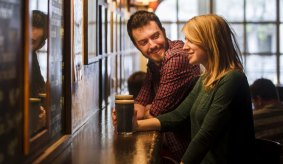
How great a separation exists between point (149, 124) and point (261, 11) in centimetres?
937

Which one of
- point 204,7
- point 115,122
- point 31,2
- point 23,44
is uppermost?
point 204,7

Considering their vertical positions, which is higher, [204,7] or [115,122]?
[204,7]

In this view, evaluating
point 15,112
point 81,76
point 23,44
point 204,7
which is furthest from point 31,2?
point 204,7

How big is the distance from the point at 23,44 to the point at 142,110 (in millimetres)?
1430

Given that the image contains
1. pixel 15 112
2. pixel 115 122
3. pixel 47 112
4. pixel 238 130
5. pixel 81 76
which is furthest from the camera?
pixel 81 76

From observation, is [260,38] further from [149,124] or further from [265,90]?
[149,124]

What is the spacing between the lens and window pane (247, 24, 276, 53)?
448 inches

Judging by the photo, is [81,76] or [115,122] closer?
[115,122]

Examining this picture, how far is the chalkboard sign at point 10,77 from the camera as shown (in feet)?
4.50

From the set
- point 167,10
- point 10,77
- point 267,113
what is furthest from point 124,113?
point 167,10

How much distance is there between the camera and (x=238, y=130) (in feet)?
7.07

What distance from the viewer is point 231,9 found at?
1145cm

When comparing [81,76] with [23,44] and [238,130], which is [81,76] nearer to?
[238,130]

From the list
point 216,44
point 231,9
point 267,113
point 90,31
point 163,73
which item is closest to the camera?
point 216,44
